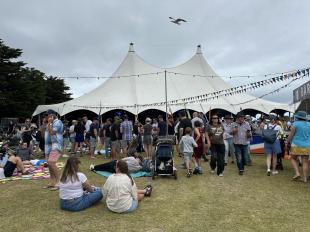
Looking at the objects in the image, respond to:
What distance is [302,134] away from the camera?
6223mm

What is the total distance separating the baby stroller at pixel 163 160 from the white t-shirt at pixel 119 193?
229 cm

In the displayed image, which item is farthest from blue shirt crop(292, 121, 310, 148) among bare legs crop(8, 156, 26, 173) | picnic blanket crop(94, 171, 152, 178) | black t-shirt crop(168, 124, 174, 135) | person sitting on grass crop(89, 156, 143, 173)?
black t-shirt crop(168, 124, 174, 135)

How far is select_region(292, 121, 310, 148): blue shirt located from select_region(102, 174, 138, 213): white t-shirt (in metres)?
3.48

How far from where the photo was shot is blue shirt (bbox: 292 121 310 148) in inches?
245

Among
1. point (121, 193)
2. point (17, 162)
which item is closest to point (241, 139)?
point (121, 193)

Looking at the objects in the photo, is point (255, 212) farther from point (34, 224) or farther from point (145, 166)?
point (145, 166)

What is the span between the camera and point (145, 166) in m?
7.52

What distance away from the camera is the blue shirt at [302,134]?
6.21 metres

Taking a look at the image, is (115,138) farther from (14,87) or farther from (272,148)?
(14,87)

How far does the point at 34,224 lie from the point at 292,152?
4.65m

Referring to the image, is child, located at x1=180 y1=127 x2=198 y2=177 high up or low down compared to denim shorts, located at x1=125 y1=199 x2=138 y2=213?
up

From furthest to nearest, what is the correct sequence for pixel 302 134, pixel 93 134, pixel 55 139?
pixel 93 134 < pixel 302 134 < pixel 55 139

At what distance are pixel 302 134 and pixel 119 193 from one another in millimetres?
3709

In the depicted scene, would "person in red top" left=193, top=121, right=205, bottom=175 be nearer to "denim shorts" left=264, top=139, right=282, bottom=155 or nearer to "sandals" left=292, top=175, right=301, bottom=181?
"denim shorts" left=264, top=139, right=282, bottom=155
